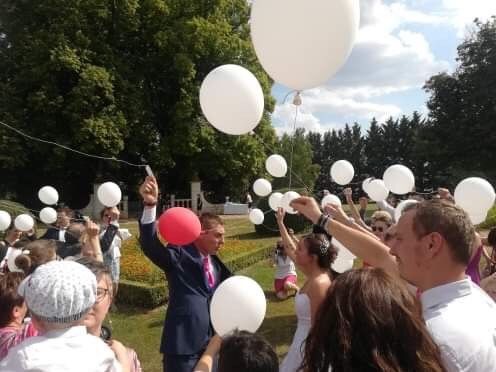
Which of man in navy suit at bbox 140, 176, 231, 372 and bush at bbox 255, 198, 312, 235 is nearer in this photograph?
man in navy suit at bbox 140, 176, 231, 372

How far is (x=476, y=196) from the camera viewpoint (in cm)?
536

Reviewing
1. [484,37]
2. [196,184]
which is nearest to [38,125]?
[196,184]

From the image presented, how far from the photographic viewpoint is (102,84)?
77.6ft

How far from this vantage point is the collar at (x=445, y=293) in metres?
1.82

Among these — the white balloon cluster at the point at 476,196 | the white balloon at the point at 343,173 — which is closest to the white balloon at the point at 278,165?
the white balloon at the point at 343,173

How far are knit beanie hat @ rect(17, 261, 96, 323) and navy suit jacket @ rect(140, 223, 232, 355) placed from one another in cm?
138

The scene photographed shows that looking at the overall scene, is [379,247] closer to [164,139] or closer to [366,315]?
[366,315]

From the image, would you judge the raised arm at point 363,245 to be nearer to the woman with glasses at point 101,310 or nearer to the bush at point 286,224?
the woman with glasses at point 101,310

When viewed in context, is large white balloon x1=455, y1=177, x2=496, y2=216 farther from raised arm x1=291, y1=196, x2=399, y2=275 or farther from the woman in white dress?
raised arm x1=291, y1=196, x2=399, y2=275

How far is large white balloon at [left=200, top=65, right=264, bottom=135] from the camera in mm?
3766

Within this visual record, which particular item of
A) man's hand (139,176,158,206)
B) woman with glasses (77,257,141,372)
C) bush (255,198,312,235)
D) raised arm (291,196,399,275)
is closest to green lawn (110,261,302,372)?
man's hand (139,176,158,206)

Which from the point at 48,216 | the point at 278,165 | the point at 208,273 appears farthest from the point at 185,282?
the point at 48,216

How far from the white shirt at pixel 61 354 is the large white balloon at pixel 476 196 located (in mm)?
4863

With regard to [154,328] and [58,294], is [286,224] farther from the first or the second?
[58,294]
